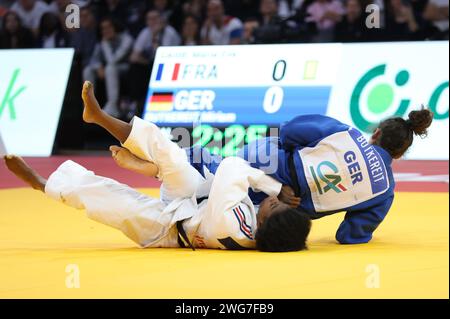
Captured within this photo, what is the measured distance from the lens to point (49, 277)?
3936 millimetres

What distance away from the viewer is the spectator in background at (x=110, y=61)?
1258 centimetres

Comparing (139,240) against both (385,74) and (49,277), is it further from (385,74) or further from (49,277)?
(385,74)

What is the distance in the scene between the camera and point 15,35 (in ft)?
42.2

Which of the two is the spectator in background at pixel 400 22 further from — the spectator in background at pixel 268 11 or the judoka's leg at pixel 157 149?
the judoka's leg at pixel 157 149

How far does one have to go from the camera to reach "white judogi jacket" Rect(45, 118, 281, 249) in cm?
448

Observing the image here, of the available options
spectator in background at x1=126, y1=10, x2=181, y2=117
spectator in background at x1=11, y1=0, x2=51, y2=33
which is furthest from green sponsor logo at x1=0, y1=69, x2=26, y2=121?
spectator in background at x1=11, y1=0, x2=51, y2=33

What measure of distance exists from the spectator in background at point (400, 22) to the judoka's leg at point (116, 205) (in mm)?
6953

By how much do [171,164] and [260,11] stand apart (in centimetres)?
852

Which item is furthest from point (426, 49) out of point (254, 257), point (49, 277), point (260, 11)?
point (49, 277)

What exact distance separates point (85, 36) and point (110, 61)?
1.72ft

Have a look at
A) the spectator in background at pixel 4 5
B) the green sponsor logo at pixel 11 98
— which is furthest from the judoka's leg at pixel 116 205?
the spectator in background at pixel 4 5

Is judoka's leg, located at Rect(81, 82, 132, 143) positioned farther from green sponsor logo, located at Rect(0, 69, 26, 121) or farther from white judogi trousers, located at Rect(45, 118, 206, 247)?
green sponsor logo, located at Rect(0, 69, 26, 121)

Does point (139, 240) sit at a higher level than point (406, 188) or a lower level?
higher

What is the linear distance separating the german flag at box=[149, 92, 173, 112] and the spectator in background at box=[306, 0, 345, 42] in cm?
210
